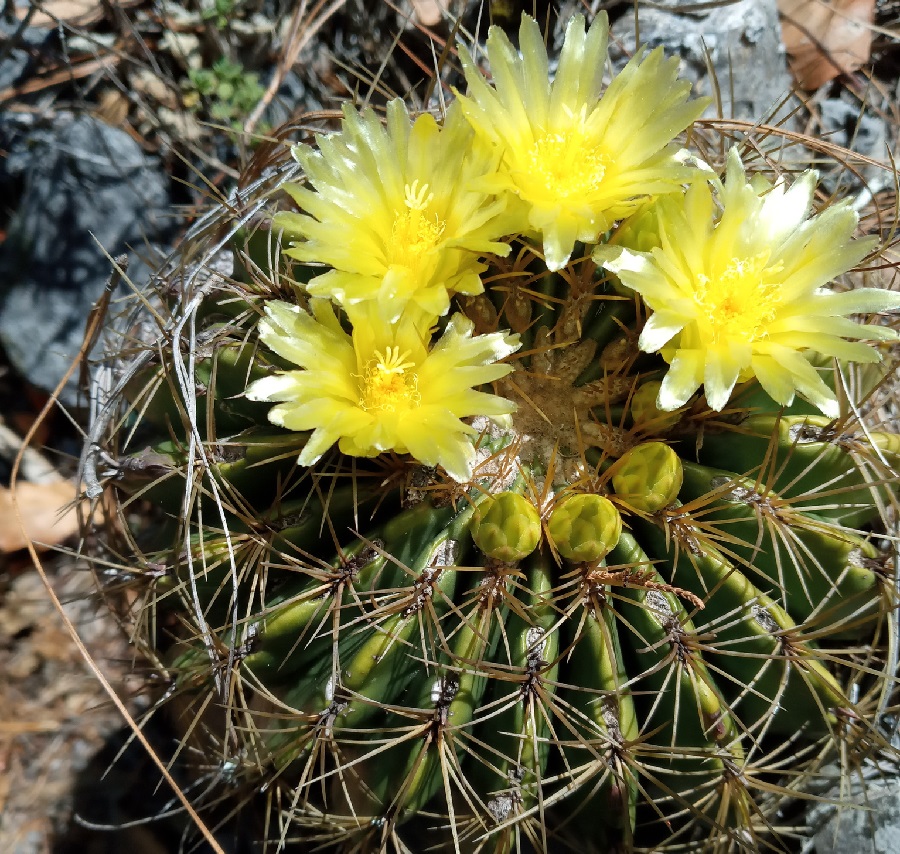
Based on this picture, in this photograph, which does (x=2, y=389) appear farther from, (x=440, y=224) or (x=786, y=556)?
(x=786, y=556)

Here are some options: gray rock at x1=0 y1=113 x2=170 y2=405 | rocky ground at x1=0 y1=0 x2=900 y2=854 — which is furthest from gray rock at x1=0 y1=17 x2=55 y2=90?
gray rock at x1=0 y1=113 x2=170 y2=405

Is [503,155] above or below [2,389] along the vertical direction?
above

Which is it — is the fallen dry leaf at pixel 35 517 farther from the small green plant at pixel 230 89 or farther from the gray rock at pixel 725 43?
the gray rock at pixel 725 43

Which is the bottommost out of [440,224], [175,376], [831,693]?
[831,693]

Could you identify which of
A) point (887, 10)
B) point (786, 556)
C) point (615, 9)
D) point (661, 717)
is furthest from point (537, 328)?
point (887, 10)

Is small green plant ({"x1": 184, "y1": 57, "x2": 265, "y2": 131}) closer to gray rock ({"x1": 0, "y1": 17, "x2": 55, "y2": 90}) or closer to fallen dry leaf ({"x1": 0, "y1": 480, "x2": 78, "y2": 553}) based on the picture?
gray rock ({"x1": 0, "y1": 17, "x2": 55, "y2": 90})

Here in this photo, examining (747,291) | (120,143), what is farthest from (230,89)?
(747,291)

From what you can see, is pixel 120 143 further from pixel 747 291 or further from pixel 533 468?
pixel 747 291
